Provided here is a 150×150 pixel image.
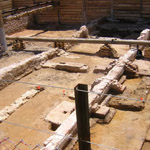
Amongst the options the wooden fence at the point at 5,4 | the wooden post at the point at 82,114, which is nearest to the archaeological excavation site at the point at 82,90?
the wooden post at the point at 82,114

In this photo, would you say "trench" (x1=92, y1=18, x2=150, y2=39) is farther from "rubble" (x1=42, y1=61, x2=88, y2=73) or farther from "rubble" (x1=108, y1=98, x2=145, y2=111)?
"rubble" (x1=108, y1=98, x2=145, y2=111)

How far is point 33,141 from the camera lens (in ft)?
19.7

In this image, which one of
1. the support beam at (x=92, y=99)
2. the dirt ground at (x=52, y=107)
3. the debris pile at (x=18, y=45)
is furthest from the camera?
the debris pile at (x=18, y=45)

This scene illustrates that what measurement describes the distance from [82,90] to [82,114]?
38 cm

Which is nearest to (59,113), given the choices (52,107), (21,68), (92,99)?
(52,107)

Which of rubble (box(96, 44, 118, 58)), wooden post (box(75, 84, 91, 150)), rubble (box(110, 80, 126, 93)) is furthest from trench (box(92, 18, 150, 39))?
wooden post (box(75, 84, 91, 150))

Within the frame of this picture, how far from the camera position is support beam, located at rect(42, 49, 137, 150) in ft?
16.5

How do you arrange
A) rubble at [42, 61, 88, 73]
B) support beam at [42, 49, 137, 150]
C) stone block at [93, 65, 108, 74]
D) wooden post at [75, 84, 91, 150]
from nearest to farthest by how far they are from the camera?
wooden post at [75, 84, 91, 150] → support beam at [42, 49, 137, 150] → stone block at [93, 65, 108, 74] → rubble at [42, 61, 88, 73]

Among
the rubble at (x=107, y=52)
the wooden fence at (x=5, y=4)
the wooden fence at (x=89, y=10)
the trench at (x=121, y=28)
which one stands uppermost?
the wooden fence at (x=5, y=4)

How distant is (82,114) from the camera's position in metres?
3.45

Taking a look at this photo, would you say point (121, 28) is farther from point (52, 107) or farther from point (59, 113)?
point (59, 113)

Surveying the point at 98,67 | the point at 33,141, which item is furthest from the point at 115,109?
the point at 98,67

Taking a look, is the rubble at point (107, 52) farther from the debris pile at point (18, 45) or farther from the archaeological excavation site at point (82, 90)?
the debris pile at point (18, 45)

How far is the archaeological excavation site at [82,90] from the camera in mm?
5535
